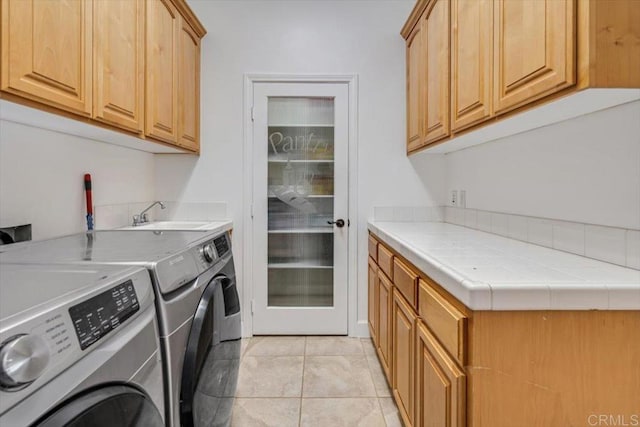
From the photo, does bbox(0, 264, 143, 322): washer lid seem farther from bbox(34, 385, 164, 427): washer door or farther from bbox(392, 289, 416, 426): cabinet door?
bbox(392, 289, 416, 426): cabinet door

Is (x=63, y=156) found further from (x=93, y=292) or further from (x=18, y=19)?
(x=93, y=292)

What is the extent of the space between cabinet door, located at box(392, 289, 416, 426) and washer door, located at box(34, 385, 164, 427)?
3.17 ft

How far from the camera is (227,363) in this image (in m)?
1.42

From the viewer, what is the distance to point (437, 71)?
1974 millimetres

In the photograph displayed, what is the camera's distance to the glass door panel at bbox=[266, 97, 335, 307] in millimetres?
2715

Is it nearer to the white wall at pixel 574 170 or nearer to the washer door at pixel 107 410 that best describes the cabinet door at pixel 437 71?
the white wall at pixel 574 170

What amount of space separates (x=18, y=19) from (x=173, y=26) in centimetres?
123

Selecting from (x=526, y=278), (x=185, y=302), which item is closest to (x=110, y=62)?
(x=185, y=302)

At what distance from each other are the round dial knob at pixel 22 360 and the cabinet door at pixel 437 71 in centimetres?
184

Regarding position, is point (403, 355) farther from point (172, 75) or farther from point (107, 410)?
point (172, 75)

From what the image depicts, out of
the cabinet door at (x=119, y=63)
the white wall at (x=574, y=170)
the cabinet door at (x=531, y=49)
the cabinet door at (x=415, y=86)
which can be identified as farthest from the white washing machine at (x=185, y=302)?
the cabinet door at (x=415, y=86)

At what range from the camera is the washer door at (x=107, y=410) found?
1.84 feet

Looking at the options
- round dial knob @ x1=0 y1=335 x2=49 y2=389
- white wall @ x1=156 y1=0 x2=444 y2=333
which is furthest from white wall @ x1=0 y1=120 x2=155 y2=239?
round dial knob @ x1=0 y1=335 x2=49 y2=389

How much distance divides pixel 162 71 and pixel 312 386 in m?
2.02
